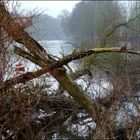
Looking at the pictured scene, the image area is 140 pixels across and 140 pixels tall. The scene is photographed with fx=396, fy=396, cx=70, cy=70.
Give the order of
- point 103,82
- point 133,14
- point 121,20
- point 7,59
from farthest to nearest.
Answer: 1. point 133,14
2. point 121,20
3. point 103,82
4. point 7,59

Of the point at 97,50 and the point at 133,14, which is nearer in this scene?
the point at 97,50

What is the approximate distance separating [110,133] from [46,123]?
12.6ft

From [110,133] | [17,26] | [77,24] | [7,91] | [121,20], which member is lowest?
[110,133]

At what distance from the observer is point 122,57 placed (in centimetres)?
1404

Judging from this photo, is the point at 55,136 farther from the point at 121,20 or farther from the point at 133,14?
the point at 133,14

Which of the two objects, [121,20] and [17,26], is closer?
[17,26]

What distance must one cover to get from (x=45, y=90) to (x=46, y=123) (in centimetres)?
106

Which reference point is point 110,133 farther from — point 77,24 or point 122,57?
point 77,24

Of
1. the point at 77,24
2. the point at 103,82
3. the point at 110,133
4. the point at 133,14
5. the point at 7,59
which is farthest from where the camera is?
the point at 77,24

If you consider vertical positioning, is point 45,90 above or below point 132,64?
below

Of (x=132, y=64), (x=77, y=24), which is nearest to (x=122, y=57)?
(x=132, y=64)

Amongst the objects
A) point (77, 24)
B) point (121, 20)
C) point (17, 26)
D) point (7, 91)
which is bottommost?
point (7, 91)

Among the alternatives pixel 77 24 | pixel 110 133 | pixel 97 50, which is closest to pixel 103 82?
pixel 97 50

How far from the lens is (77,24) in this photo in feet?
93.2
